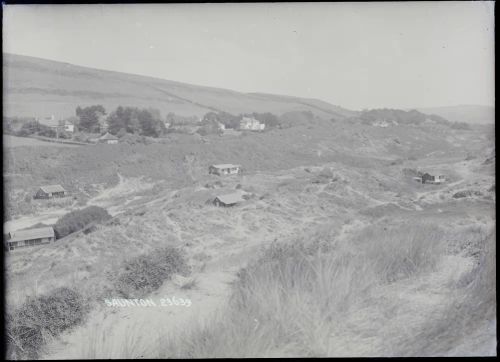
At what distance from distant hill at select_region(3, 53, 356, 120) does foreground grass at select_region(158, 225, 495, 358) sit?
6.41ft

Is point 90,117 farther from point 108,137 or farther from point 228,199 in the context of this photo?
point 228,199

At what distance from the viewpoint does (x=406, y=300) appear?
4.73 m

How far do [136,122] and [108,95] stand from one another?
1.60ft

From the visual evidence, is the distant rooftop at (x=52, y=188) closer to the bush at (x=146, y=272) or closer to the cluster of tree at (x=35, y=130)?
the cluster of tree at (x=35, y=130)

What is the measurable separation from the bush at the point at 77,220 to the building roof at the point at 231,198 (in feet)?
5.20

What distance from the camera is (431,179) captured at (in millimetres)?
5332

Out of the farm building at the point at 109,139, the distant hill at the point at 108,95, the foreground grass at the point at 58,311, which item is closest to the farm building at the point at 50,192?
the farm building at the point at 109,139

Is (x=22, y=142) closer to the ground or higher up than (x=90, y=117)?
closer to the ground

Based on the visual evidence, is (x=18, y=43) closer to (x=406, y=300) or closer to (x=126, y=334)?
(x=126, y=334)

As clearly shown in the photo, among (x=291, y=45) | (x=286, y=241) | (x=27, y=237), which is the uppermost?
(x=291, y=45)

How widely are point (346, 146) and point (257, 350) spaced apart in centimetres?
297

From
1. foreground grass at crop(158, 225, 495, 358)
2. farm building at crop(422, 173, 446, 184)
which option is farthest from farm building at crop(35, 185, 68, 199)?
farm building at crop(422, 173, 446, 184)

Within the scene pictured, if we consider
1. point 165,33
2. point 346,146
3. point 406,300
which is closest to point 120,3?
point 165,33

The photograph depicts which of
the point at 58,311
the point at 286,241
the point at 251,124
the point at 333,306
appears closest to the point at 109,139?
the point at 251,124
